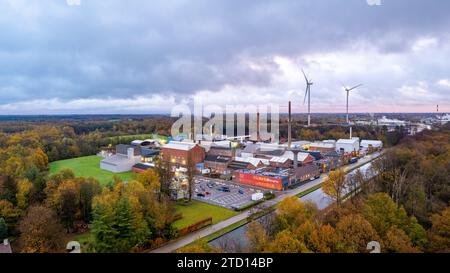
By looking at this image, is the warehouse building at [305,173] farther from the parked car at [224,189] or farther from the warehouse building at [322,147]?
the warehouse building at [322,147]

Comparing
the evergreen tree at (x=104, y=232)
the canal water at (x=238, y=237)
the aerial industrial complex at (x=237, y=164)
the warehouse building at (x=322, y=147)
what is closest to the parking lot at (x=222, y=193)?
the aerial industrial complex at (x=237, y=164)

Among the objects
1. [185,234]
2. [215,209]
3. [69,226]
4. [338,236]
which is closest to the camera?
[338,236]

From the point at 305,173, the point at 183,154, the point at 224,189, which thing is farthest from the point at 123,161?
the point at 305,173

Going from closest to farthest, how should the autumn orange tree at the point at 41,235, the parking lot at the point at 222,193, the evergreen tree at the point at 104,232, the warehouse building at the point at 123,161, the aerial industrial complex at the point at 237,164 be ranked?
the autumn orange tree at the point at 41,235
the evergreen tree at the point at 104,232
the parking lot at the point at 222,193
the aerial industrial complex at the point at 237,164
the warehouse building at the point at 123,161
